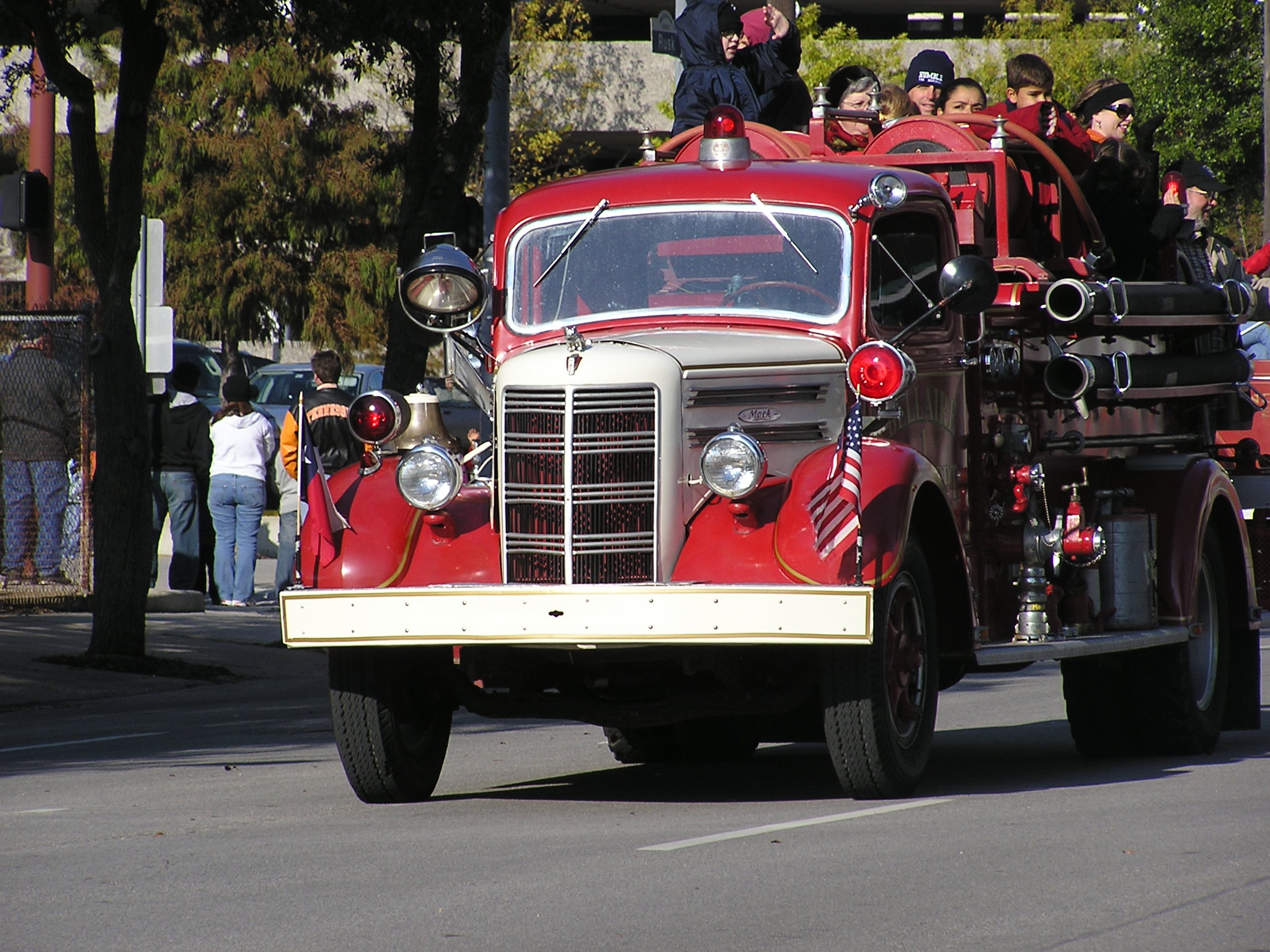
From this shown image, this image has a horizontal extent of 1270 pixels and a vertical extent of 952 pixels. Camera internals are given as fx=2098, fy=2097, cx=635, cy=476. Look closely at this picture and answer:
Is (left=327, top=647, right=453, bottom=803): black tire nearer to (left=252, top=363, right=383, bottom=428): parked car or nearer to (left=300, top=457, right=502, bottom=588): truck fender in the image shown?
(left=300, top=457, right=502, bottom=588): truck fender

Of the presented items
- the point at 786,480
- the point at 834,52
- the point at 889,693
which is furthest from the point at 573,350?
the point at 834,52

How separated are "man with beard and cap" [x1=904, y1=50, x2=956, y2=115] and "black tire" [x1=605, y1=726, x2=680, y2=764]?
12.5 ft

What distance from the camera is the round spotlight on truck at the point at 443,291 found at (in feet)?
29.2

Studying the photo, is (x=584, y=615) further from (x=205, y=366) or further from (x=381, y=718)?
(x=205, y=366)

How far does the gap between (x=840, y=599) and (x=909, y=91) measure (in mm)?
5219

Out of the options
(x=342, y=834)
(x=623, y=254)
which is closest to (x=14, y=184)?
(x=623, y=254)

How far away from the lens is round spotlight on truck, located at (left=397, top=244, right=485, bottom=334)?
8906 mm

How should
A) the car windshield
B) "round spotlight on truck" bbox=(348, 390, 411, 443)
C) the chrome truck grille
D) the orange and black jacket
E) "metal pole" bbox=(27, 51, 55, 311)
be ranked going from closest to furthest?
the chrome truck grille → "round spotlight on truck" bbox=(348, 390, 411, 443) → the orange and black jacket → "metal pole" bbox=(27, 51, 55, 311) → the car windshield

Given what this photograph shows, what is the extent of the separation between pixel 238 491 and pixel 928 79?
29.9ft

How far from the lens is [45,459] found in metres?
18.4

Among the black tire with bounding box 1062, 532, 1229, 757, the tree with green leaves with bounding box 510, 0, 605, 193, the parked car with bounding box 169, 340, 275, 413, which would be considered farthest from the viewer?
the tree with green leaves with bounding box 510, 0, 605, 193

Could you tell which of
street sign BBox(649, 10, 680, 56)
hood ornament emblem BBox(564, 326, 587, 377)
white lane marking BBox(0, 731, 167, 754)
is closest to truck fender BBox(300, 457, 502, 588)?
hood ornament emblem BBox(564, 326, 587, 377)

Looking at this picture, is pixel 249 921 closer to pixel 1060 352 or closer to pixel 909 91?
pixel 1060 352

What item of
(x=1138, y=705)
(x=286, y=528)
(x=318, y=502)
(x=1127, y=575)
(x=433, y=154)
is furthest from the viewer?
(x=286, y=528)
